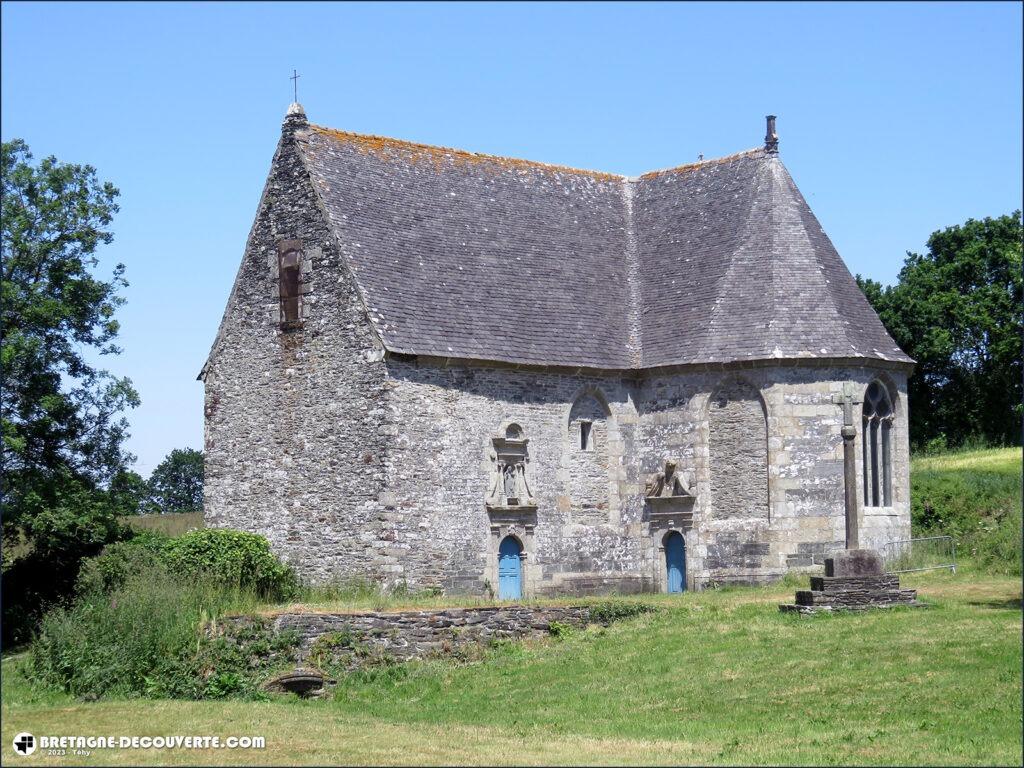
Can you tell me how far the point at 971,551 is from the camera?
32344 mm

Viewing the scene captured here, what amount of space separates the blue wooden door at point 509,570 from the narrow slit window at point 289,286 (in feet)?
22.8

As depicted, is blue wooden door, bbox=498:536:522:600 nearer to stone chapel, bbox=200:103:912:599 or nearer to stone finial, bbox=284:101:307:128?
stone chapel, bbox=200:103:912:599

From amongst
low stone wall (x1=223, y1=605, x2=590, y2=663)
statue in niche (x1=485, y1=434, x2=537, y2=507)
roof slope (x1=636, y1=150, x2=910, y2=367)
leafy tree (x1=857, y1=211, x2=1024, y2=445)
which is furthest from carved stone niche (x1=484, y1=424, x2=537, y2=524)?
leafy tree (x1=857, y1=211, x2=1024, y2=445)

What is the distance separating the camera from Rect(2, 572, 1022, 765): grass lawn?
17.2 m

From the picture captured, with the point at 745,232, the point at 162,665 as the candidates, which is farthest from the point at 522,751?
the point at 745,232

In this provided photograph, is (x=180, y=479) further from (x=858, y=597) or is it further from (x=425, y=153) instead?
(x=858, y=597)

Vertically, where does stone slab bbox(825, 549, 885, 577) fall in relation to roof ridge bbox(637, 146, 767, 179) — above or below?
below

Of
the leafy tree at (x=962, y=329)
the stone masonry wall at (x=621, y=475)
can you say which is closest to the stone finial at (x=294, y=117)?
the stone masonry wall at (x=621, y=475)

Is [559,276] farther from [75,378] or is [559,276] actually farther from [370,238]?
[75,378]

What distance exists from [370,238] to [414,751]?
18.2 m

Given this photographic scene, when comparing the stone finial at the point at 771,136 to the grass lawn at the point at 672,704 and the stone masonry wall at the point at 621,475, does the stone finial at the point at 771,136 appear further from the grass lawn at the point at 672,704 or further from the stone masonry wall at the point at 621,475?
the grass lawn at the point at 672,704

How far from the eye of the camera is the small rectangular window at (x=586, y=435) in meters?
35.4

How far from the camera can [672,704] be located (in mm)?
21031

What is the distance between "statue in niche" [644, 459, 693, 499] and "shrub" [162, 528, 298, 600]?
8.53 m
